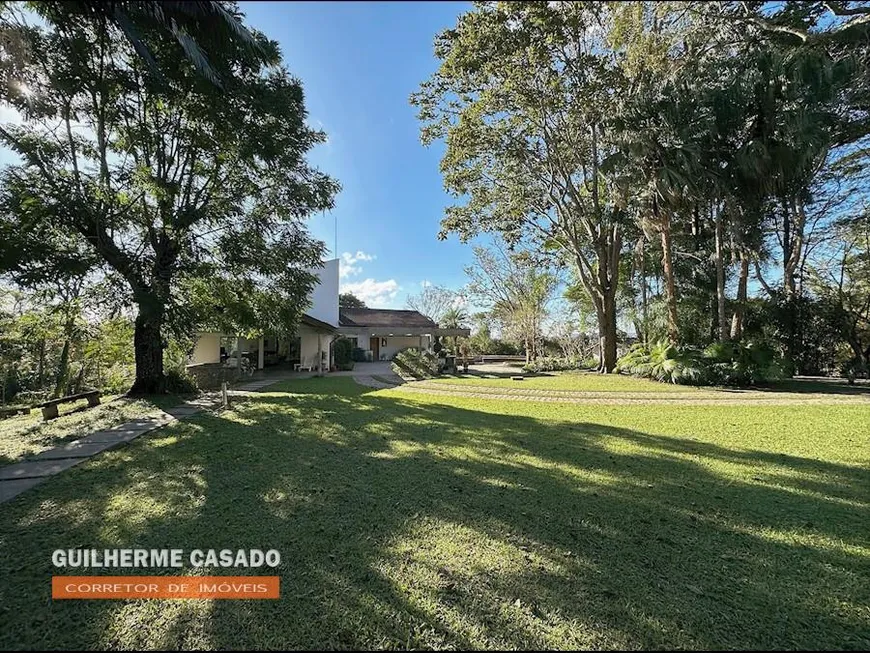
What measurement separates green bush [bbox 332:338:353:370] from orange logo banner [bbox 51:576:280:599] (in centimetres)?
1948

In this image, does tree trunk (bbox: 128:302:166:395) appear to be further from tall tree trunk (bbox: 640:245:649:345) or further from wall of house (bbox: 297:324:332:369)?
tall tree trunk (bbox: 640:245:649:345)

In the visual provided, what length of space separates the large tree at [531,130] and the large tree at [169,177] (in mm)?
5906

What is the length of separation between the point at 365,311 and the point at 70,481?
28610 mm

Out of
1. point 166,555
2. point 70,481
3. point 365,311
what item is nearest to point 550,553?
point 166,555

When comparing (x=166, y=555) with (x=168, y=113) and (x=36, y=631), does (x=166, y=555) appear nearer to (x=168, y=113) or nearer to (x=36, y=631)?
(x=36, y=631)

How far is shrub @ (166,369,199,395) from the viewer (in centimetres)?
1071

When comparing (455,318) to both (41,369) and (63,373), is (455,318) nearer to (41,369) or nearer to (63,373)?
(63,373)

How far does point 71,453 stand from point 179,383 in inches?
252

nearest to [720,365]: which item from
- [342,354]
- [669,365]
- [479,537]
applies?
[669,365]

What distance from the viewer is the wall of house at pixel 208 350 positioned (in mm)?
18370

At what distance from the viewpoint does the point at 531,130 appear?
14.3 meters

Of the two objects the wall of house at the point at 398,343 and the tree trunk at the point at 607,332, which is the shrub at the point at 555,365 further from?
the wall of house at the point at 398,343

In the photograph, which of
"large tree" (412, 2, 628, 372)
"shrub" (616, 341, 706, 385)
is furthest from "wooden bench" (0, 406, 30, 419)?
"shrub" (616, 341, 706, 385)

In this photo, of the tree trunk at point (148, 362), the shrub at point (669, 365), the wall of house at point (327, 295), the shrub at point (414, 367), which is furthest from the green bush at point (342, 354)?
the shrub at point (669, 365)
